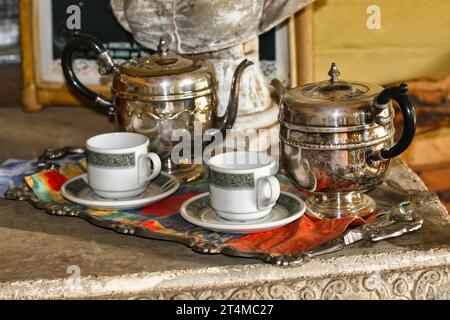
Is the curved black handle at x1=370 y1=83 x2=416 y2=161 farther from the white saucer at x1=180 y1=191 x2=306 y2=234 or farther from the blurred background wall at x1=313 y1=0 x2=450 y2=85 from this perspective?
the blurred background wall at x1=313 y1=0 x2=450 y2=85

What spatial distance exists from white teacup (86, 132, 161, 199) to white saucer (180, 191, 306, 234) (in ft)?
0.22

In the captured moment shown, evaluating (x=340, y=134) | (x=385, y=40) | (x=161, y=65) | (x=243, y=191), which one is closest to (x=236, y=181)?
(x=243, y=191)

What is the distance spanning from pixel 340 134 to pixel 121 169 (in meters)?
0.28

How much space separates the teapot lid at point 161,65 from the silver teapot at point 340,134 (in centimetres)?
17

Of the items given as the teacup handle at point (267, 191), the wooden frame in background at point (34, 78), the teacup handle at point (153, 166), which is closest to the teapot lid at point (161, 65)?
the teacup handle at point (153, 166)

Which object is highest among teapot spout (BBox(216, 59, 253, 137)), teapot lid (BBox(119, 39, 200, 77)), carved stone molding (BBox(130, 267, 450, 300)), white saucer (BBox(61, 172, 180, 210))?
teapot lid (BBox(119, 39, 200, 77))

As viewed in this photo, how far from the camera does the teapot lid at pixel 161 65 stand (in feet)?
3.54

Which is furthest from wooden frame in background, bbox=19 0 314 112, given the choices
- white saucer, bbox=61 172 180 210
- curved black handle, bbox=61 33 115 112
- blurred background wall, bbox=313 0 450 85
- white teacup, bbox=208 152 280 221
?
white teacup, bbox=208 152 280 221

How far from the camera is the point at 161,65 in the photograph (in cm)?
109

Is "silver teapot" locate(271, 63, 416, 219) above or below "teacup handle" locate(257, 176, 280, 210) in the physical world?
above

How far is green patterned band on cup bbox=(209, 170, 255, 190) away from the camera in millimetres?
934

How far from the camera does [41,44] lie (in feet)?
5.00

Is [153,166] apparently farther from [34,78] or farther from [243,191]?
[34,78]

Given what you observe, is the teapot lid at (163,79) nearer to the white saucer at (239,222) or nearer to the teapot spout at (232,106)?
the teapot spout at (232,106)
